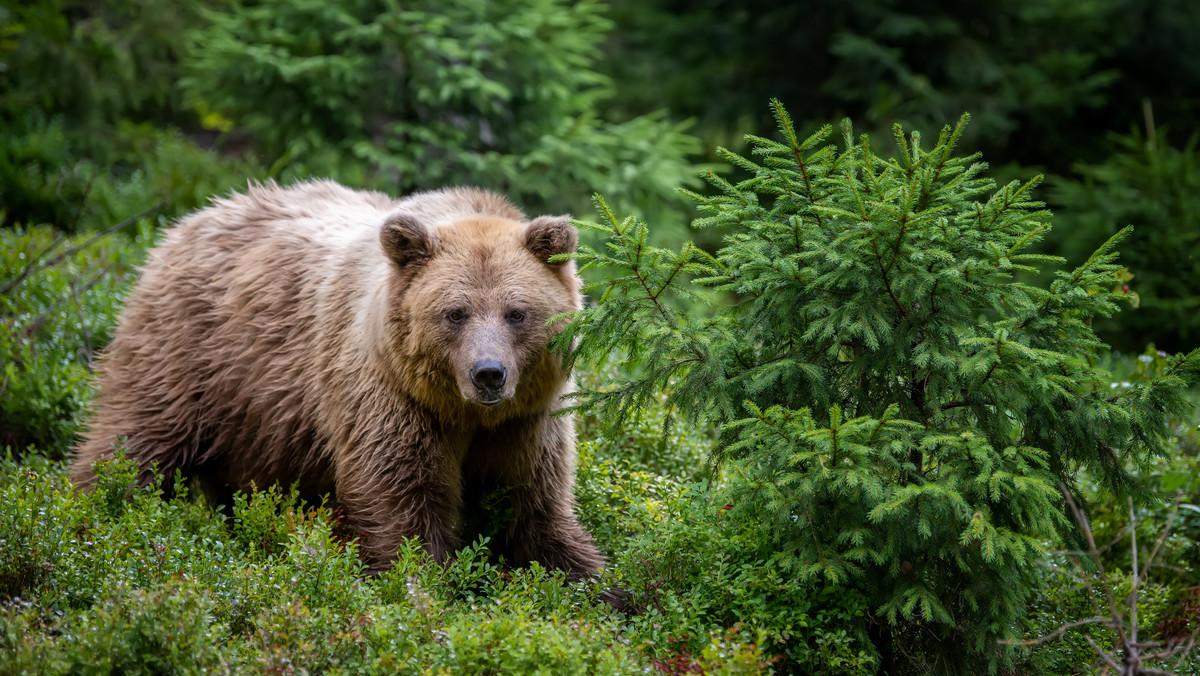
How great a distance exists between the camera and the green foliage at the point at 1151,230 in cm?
1006

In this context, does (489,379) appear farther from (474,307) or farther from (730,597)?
(730,597)

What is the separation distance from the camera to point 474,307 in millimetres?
4875

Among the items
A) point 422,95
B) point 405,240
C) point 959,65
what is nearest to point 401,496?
point 405,240

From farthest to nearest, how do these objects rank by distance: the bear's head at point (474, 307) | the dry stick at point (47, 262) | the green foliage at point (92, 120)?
the green foliage at point (92, 120)
the dry stick at point (47, 262)
the bear's head at point (474, 307)

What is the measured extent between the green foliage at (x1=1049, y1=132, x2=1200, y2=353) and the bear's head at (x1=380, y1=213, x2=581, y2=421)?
277 inches

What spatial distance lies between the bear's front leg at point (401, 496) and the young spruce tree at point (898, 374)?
107 cm

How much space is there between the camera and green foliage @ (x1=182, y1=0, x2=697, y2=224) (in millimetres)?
9969

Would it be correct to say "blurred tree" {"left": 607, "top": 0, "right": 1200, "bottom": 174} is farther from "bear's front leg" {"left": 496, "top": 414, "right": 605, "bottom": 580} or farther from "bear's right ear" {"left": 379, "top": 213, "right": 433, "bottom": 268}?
"bear's right ear" {"left": 379, "top": 213, "right": 433, "bottom": 268}

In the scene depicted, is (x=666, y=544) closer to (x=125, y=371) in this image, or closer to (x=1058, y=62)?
(x=125, y=371)

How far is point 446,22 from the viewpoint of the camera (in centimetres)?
993

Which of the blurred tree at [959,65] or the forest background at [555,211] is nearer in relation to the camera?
the forest background at [555,211]

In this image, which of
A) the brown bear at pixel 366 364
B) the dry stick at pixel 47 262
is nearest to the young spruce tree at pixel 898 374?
the brown bear at pixel 366 364

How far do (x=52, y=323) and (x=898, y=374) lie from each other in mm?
6107

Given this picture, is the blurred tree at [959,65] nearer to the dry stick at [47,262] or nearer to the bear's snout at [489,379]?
the dry stick at [47,262]
